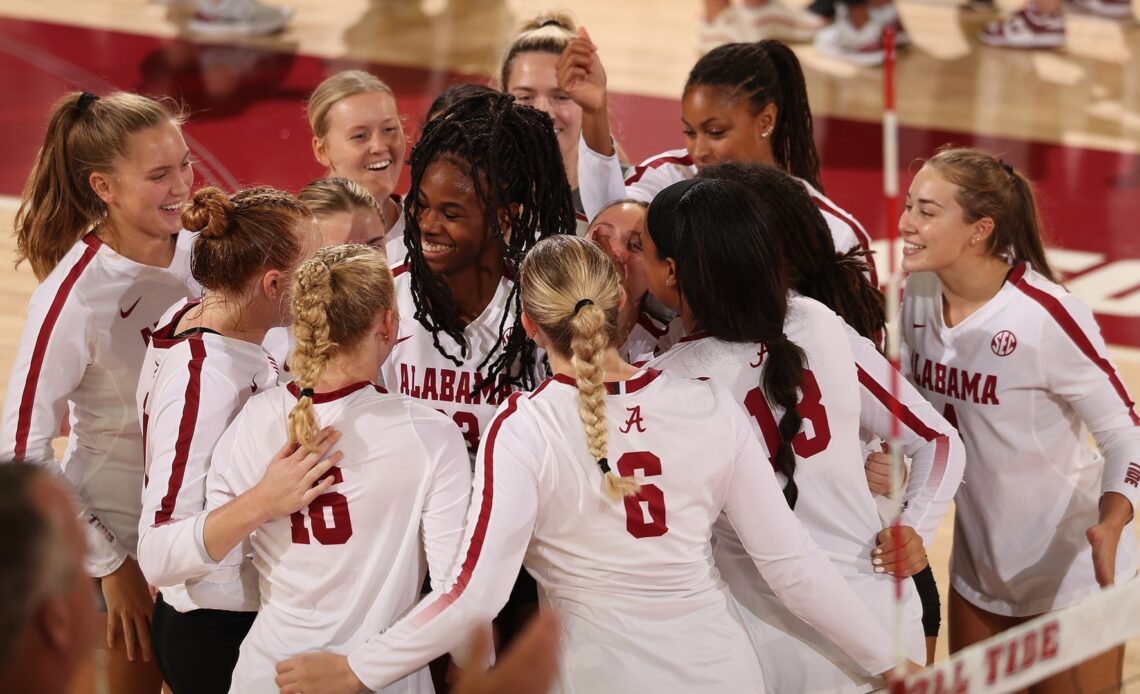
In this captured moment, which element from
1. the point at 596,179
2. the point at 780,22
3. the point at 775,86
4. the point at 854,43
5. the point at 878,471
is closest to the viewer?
the point at 878,471

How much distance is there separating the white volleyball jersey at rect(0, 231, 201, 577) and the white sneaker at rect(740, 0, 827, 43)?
6.57 meters

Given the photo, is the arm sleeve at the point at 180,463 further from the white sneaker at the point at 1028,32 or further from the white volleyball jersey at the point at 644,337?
the white sneaker at the point at 1028,32

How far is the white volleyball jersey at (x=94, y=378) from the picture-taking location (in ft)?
10.3

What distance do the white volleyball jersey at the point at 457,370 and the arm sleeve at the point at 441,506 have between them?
426 millimetres

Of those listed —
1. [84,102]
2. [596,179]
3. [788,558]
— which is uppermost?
[84,102]

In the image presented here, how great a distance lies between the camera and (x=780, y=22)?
939 cm

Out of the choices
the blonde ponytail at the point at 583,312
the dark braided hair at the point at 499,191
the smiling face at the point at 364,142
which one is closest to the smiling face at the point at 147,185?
the dark braided hair at the point at 499,191

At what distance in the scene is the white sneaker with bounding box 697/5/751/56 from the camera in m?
9.11

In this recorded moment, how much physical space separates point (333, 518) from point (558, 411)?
1.51 ft

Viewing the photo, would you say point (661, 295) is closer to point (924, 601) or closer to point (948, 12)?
point (924, 601)

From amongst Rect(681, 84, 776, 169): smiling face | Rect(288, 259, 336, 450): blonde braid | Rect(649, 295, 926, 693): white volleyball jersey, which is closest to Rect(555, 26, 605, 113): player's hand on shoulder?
Rect(681, 84, 776, 169): smiling face

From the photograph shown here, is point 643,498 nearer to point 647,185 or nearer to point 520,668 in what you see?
A: point 520,668

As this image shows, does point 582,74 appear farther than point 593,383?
Yes

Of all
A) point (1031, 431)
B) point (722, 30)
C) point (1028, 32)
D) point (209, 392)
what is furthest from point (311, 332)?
point (1028, 32)
